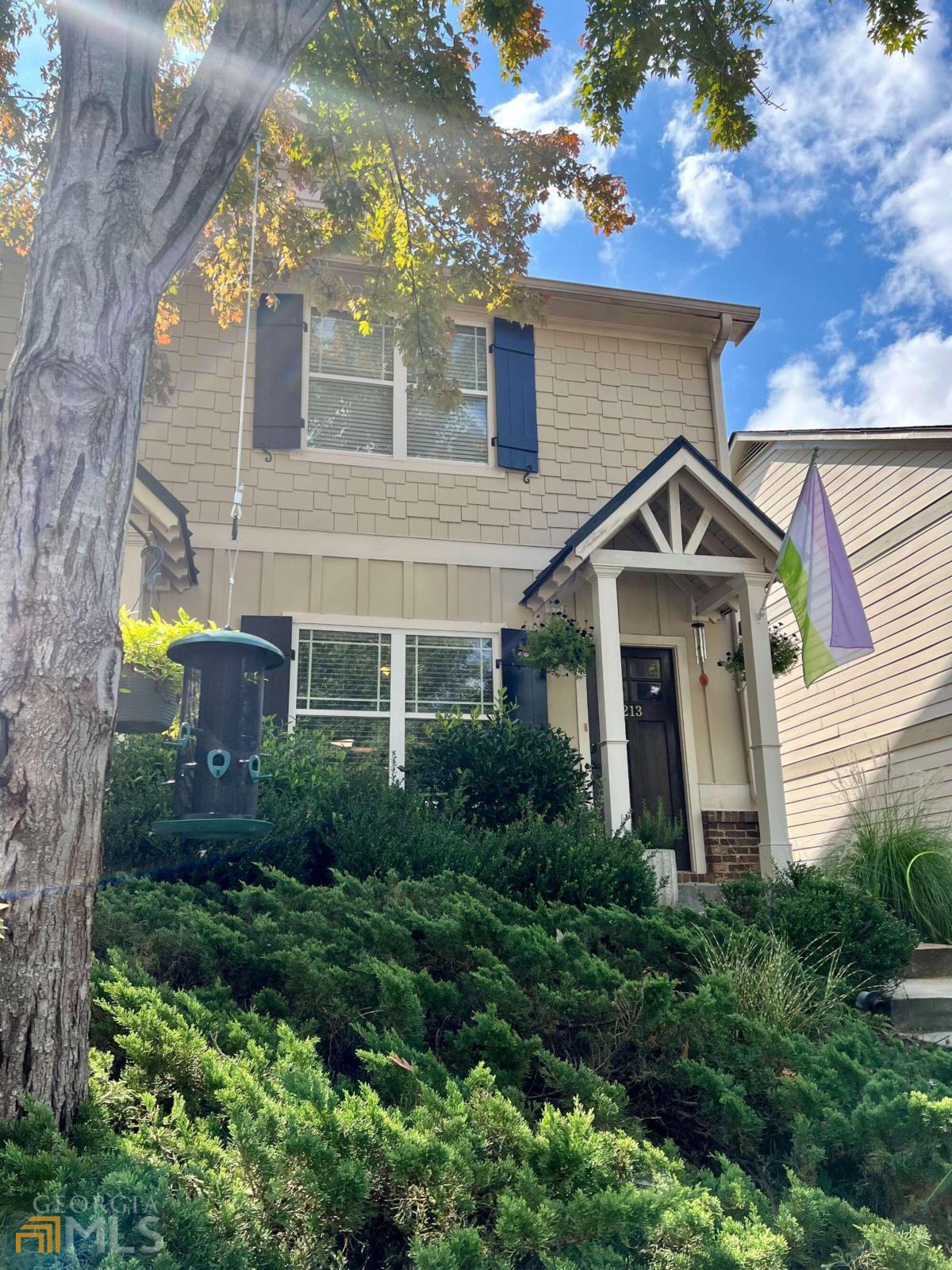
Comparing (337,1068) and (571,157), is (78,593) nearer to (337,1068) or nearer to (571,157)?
(337,1068)

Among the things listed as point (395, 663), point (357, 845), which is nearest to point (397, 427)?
point (395, 663)

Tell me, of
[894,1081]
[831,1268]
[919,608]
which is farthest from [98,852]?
[919,608]

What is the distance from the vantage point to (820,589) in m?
7.66

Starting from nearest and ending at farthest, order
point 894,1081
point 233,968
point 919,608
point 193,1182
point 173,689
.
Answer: point 193,1182 < point 894,1081 < point 233,968 < point 173,689 < point 919,608

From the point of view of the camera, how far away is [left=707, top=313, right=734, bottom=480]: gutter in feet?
32.4

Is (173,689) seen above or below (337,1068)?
above

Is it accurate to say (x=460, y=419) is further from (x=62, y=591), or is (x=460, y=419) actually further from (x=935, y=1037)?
(x=62, y=591)

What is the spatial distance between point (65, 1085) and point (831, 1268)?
204 cm

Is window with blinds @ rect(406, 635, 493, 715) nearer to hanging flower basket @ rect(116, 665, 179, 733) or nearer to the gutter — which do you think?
hanging flower basket @ rect(116, 665, 179, 733)

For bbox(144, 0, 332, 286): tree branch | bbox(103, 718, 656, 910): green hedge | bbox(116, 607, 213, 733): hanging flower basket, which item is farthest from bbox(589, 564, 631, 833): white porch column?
bbox(144, 0, 332, 286): tree branch

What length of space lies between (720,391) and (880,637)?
3147mm

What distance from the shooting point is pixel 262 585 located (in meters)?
8.45

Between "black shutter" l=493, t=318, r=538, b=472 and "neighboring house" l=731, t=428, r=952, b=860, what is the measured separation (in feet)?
12.7

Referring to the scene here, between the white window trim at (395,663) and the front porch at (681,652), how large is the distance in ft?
2.11
